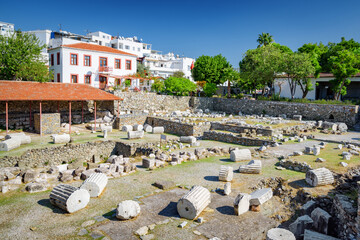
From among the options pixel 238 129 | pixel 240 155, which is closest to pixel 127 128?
pixel 238 129

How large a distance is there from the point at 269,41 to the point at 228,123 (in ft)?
101

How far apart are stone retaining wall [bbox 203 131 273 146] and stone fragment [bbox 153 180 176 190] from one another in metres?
9.95

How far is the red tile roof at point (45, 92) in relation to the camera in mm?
22422

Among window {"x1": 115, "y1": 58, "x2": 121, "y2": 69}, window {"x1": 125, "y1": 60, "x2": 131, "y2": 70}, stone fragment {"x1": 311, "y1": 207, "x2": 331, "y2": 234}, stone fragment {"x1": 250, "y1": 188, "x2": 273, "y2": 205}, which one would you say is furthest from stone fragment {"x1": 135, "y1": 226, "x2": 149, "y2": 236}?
window {"x1": 125, "y1": 60, "x2": 131, "y2": 70}

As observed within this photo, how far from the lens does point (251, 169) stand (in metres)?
12.3

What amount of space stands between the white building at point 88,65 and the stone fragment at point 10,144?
1861cm

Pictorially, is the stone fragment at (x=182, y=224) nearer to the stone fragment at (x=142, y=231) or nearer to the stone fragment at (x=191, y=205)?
the stone fragment at (x=191, y=205)

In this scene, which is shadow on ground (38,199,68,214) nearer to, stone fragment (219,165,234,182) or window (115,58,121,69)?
stone fragment (219,165,234,182)

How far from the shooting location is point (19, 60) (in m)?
30.3

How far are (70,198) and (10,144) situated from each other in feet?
38.5

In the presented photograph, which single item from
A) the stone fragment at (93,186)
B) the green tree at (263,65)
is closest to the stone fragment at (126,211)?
the stone fragment at (93,186)

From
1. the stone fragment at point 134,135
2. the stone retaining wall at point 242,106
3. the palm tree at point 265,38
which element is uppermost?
the palm tree at point 265,38

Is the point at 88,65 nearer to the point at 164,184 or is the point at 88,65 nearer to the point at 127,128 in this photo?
the point at 127,128

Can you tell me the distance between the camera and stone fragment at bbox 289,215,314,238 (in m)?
7.83
